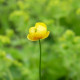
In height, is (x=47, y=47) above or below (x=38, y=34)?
above

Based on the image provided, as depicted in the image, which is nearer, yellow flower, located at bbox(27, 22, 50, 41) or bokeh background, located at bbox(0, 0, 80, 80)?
yellow flower, located at bbox(27, 22, 50, 41)

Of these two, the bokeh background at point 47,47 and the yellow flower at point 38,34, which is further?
the bokeh background at point 47,47

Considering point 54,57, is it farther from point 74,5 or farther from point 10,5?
point 10,5

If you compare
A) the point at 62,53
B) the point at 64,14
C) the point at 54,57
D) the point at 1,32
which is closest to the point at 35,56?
the point at 54,57

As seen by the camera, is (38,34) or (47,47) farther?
(47,47)

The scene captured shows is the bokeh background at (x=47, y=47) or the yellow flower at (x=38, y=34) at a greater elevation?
the bokeh background at (x=47, y=47)

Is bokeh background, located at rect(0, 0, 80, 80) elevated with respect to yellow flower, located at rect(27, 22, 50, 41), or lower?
elevated

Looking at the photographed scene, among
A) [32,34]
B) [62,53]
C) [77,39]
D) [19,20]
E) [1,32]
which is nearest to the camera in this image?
[32,34]

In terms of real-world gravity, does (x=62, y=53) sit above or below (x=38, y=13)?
below
